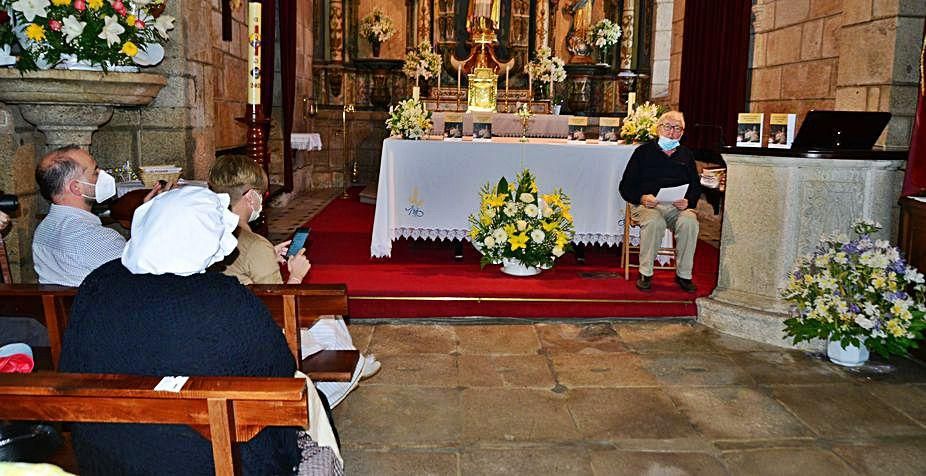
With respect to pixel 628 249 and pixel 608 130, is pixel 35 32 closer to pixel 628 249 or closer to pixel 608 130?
pixel 628 249

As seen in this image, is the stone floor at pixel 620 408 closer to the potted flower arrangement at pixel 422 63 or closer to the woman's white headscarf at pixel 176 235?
the woman's white headscarf at pixel 176 235

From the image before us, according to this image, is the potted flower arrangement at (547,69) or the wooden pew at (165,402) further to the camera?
the potted flower arrangement at (547,69)

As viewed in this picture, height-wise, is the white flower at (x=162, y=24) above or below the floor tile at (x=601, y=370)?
above

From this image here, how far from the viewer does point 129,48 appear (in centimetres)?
392

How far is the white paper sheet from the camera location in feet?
17.2

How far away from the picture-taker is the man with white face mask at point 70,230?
2764mm

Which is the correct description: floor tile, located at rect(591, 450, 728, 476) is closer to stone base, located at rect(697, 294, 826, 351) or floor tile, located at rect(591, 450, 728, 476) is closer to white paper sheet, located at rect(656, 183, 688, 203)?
stone base, located at rect(697, 294, 826, 351)

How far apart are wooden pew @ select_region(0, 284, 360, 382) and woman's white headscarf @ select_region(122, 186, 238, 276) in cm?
77

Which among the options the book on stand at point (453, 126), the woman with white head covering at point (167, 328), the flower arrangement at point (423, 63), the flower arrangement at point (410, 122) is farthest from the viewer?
the flower arrangement at point (423, 63)

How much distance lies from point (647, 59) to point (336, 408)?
9551mm

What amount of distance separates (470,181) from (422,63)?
4.41 meters

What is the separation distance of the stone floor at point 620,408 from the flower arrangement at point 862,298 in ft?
0.59

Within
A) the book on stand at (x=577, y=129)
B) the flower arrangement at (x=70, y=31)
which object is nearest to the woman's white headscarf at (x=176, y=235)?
the flower arrangement at (x=70, y=31)

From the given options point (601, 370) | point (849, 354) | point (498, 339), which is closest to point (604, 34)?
point (498, 339)
